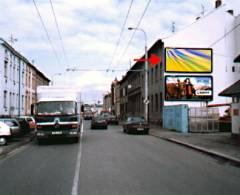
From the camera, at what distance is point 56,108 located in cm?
1728

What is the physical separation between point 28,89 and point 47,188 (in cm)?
4501

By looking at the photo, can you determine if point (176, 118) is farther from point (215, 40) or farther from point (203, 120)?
point (215, 40)

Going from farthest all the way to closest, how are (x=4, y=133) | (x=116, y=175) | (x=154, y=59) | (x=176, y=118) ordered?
(x=154, y=59) < (x=176, y=118) < (x=4, y=133) < (x=116, y=175)

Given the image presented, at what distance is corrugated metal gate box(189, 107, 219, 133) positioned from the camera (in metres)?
26.2

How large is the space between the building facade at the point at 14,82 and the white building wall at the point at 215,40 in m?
16.6

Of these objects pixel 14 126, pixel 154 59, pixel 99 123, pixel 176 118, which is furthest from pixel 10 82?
pixel 14 126

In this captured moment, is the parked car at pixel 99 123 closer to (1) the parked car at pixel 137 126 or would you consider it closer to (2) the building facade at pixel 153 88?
(2) the building facade at pixel 153 88

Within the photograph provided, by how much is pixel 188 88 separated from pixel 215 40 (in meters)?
5.88

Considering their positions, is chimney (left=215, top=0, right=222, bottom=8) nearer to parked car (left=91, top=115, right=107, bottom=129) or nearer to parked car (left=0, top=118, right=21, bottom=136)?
parked car (left=91, top=115, right=107, bottom=129)

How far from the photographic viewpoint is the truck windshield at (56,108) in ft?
56.2

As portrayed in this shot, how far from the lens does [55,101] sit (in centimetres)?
1748

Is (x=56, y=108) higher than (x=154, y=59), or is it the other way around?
(x=154, y=59)

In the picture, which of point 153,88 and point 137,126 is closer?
point 137,126

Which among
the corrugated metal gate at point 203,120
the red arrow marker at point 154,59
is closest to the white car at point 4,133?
the corrugated metal gate at point 203,120
